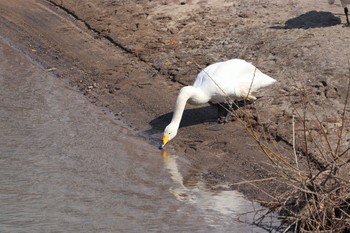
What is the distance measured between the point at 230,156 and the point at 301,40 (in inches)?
120

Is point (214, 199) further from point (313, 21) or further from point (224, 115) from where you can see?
point (313, 21)

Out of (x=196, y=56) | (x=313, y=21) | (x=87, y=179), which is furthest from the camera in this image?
(x=313, y=21)

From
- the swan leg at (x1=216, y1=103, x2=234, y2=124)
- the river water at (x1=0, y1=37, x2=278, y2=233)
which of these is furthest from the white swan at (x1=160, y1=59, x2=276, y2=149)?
the river water at (x1=0, y1=37, x2=278, y2=233)

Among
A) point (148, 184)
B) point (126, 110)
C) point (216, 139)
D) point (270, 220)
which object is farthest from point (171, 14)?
point (270, 220)

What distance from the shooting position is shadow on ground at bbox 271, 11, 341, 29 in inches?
487

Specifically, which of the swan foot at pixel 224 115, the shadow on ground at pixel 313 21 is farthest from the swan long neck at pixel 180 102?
the shadow on ground at pixel 313 21

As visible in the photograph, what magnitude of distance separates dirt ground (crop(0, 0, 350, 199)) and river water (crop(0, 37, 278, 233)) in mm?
321

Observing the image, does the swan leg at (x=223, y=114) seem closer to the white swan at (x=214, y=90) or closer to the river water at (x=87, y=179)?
the white swan at (x=214, y=90)

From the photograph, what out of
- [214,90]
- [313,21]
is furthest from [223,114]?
[313,21]

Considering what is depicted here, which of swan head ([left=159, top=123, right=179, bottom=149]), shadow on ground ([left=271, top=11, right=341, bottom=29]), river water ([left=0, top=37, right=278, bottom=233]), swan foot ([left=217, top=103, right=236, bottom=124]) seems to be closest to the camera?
river water ([left=0, top=37, right=278, bottom=233])

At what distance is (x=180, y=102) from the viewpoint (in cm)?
973

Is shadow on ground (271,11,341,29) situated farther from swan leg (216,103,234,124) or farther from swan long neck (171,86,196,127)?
swan long neck (171,86,196,127)

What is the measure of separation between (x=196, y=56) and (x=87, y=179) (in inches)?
140

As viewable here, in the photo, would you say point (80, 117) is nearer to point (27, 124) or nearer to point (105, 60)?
point (27, 124)
